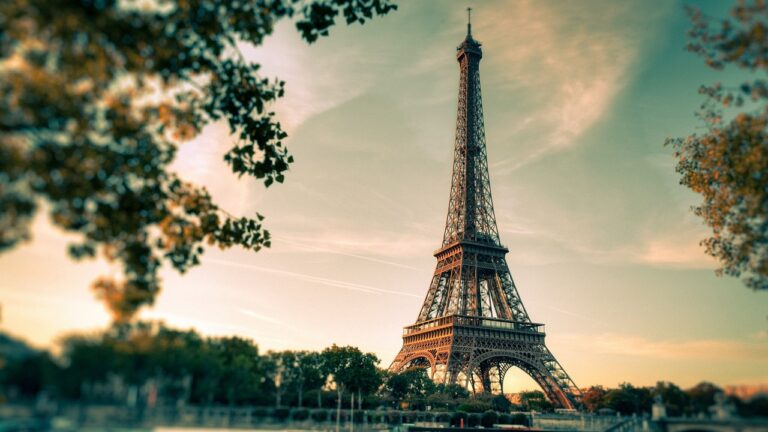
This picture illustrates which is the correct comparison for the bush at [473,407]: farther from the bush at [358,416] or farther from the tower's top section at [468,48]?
the tower's top section at [468,48]

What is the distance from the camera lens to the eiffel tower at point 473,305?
2432 inches

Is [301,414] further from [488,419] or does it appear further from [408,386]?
[408,386]

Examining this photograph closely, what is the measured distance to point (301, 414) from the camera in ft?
116

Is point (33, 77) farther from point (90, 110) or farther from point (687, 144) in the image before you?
point (687, 144)

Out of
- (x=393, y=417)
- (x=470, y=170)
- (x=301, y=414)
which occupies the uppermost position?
(x=470, y=170)

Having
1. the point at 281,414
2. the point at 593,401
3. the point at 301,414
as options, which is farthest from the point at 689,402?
the point at 593,401

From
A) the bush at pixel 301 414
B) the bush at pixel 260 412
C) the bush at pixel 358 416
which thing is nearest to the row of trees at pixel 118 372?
the bush at pixel 260 412

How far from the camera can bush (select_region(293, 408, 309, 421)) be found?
3451 cm

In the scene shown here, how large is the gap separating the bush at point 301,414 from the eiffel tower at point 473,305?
26135 millimetres

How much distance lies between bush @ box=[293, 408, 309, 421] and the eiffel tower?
85.7ft

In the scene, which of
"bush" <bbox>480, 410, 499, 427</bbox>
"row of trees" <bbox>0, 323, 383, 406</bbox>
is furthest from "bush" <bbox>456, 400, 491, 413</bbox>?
"row of trees" <bbox>0, 323, 383, 406</bbox>

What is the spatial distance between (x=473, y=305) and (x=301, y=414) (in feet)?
124

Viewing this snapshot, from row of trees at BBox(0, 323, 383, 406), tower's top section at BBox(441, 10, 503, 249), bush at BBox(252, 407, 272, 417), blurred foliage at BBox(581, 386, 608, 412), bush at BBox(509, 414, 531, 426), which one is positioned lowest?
bush at BBox(509, 414, 531, 426)

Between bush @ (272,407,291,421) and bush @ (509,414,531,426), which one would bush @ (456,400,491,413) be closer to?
bush @ (509,414,531,426)
